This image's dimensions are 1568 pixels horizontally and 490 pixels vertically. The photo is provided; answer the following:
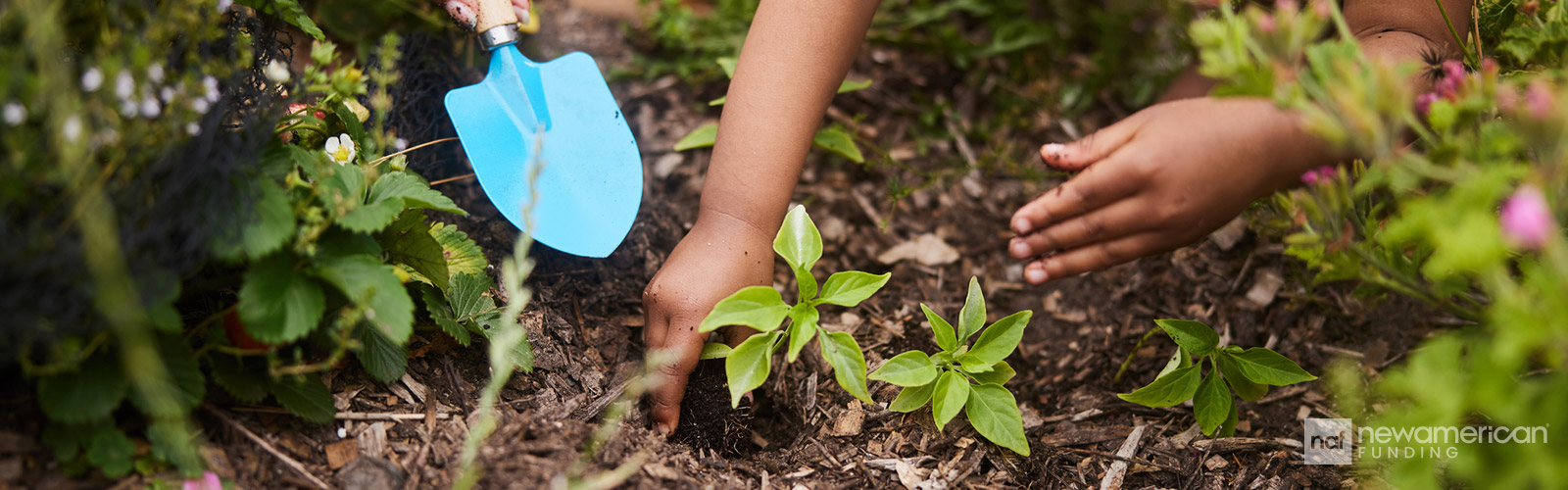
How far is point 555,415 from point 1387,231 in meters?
1.05

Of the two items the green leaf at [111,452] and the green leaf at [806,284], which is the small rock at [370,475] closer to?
the green leaf at [111,452]

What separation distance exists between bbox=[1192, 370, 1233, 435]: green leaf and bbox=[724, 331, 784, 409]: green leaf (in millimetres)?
649

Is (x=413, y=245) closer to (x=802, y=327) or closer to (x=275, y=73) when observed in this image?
(x=275, y=73)

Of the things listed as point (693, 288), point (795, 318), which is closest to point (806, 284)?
point (795, 318)

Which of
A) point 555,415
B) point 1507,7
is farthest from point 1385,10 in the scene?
point 555,415

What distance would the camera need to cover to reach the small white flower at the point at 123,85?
0.84 meters

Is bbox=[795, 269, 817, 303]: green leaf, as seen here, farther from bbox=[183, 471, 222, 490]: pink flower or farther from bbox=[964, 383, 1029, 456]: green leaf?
bbox=[183, 471, 222, 490]: pink flower

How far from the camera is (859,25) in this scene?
4.62 ft

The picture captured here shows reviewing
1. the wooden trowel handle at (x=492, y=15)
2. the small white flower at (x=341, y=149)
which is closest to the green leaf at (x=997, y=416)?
the small white flower at (x=341, y=149)

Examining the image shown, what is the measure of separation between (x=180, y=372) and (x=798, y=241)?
29.9 inches

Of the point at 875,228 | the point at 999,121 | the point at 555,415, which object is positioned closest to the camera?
the point at 555,415

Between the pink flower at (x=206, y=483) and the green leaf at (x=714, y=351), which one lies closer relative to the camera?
the pink flower at (x=206, y=483)

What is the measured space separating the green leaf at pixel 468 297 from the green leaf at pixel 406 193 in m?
0.18

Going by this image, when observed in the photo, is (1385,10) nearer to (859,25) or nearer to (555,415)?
(859,25)
